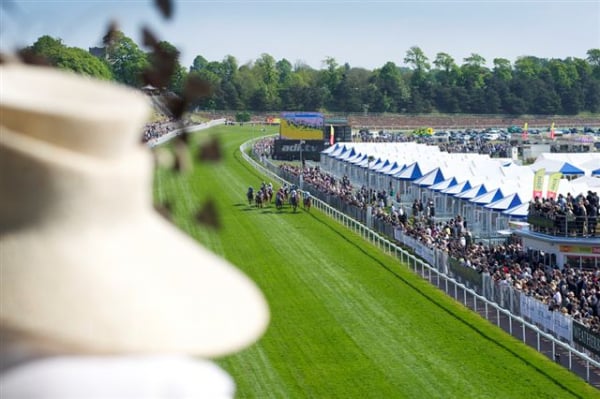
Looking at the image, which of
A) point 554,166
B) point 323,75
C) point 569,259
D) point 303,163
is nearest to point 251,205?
point 554,166

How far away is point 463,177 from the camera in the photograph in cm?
4456

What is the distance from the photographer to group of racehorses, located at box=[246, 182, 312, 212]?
46322 mm

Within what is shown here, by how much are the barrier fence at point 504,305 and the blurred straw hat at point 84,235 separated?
16.0m

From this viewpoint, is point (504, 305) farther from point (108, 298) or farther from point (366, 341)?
point (108, 298)

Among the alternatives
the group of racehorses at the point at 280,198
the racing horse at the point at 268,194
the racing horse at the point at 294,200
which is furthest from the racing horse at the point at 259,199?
the racing horse at the point at 294,200

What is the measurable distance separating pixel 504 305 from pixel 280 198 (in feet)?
77.6

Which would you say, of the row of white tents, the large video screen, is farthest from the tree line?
the row of white tents

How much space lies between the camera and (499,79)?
164 meters

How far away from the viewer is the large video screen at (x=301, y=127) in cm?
7656

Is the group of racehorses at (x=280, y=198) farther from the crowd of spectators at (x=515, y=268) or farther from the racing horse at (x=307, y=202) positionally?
the crowd of spectators at (x=515, y=268)

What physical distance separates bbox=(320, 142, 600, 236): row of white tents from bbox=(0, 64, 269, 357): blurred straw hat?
3269cm

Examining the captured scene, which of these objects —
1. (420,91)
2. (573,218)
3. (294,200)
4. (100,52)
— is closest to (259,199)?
(294,200)

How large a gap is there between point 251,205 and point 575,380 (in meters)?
Answer: 30.4

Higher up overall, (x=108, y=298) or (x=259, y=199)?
(x=108, y=298)
